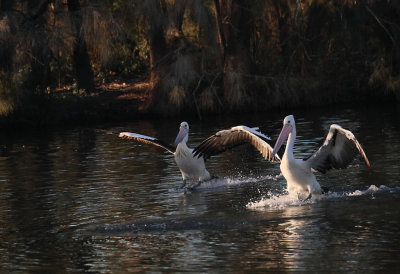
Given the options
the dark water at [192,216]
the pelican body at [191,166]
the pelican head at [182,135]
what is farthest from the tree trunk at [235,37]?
the pelican body at [191,166]

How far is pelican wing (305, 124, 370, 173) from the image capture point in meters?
12.1

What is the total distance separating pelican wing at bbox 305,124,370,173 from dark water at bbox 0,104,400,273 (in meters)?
0.42

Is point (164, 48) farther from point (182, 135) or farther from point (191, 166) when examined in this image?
point (191, 166)

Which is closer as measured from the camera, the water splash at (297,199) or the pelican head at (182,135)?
the water splash at (297,199)

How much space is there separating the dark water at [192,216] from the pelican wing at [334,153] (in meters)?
0.42

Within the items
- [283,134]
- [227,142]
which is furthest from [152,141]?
[283,134]

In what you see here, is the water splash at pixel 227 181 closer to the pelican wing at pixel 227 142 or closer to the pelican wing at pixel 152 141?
the pelican wing at pixel 227 142

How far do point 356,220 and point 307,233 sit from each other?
33.7 inches

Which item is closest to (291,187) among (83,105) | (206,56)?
(206,56)

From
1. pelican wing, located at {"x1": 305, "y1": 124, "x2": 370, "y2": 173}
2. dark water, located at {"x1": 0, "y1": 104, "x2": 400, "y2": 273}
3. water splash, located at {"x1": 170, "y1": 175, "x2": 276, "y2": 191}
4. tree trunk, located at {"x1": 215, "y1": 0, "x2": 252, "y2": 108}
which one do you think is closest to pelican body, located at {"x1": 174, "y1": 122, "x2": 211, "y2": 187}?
water splash, located at {"x1": 170, "y1": 175, "x2": 276, "y2": 191}

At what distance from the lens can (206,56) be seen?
85.3ft

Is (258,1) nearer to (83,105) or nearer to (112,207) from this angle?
Answer: (83,105)

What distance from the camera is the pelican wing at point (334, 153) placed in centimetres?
1209

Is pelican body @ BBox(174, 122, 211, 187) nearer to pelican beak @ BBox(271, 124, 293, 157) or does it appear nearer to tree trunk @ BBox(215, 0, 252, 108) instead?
pelican beak @ BBox(271, 124, 293, 157)
